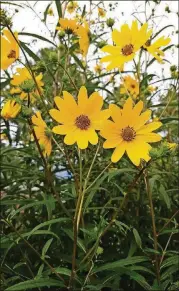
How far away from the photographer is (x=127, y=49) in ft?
3.71

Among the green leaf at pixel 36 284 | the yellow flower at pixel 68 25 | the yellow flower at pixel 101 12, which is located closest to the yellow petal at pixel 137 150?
the green leaf at pixel 36 284

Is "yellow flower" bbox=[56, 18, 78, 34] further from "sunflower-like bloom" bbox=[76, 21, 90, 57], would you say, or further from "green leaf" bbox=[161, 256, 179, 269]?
"green leaf" bbox=[161, 256, 179, 269]

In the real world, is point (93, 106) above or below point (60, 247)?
above

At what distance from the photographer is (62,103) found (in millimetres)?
950

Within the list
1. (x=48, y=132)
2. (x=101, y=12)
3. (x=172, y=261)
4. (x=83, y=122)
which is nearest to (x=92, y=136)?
(x=83, y=122)

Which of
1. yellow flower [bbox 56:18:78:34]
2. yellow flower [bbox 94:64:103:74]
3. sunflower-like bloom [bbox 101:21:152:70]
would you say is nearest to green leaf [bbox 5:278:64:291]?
sunflower-like bloom [bbox 101:21:152:70]

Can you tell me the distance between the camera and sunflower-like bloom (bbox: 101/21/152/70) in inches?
43.5

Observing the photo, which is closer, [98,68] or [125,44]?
[125,44]

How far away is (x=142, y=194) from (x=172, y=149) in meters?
0.55

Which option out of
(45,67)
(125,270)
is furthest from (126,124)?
(125,270)

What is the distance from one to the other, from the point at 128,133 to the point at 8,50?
410 millimetres

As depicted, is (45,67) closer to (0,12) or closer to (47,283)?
(0,12)

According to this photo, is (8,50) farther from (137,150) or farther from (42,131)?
(137,150)

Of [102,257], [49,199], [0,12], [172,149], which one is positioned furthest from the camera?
[102,257]
